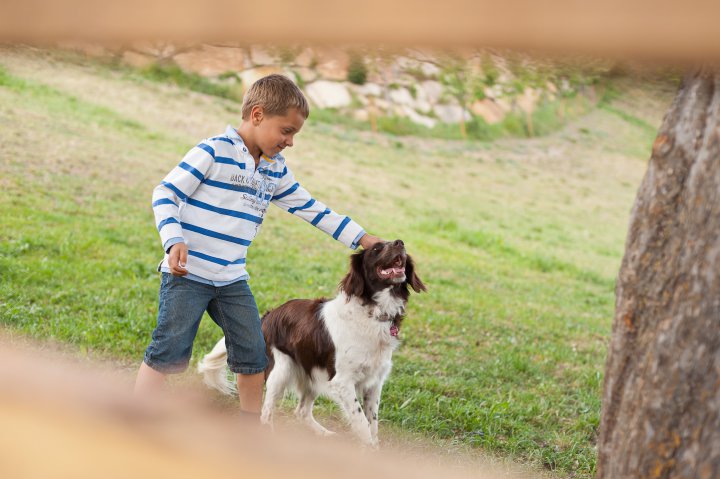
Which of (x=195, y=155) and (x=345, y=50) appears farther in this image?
(x=195, y=155)

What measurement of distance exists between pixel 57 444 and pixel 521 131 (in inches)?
1003

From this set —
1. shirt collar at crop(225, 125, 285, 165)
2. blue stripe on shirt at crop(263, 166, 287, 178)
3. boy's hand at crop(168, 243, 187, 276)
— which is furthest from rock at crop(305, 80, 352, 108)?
boy's hand at crop(168, 243, 187, 276)

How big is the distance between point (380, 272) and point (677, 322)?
9.75ft

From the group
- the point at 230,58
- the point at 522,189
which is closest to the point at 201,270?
the point at 230,58

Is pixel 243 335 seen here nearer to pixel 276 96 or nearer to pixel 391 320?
pixel 391 320

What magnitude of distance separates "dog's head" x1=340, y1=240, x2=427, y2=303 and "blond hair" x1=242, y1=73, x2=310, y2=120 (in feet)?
3.32

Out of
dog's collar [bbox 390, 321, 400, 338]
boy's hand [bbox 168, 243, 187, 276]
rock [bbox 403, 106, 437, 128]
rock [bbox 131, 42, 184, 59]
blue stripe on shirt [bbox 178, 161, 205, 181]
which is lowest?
rock [bbox 403, 106, 437, 128]

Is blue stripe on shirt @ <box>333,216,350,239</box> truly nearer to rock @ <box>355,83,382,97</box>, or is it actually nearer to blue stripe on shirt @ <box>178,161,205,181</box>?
blue stripe on shirt @ <box>178,161,205,181</box>

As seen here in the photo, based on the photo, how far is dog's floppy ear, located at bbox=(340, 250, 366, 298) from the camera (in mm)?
4402

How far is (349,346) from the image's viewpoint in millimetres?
4461

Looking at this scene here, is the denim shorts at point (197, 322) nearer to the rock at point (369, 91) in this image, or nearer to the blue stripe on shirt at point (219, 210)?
the blue stripe on shirt at point (219, 210)

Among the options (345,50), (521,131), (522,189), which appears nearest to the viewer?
(345,50)

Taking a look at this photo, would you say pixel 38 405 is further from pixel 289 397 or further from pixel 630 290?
pixel 289 397

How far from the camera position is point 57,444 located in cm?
77
